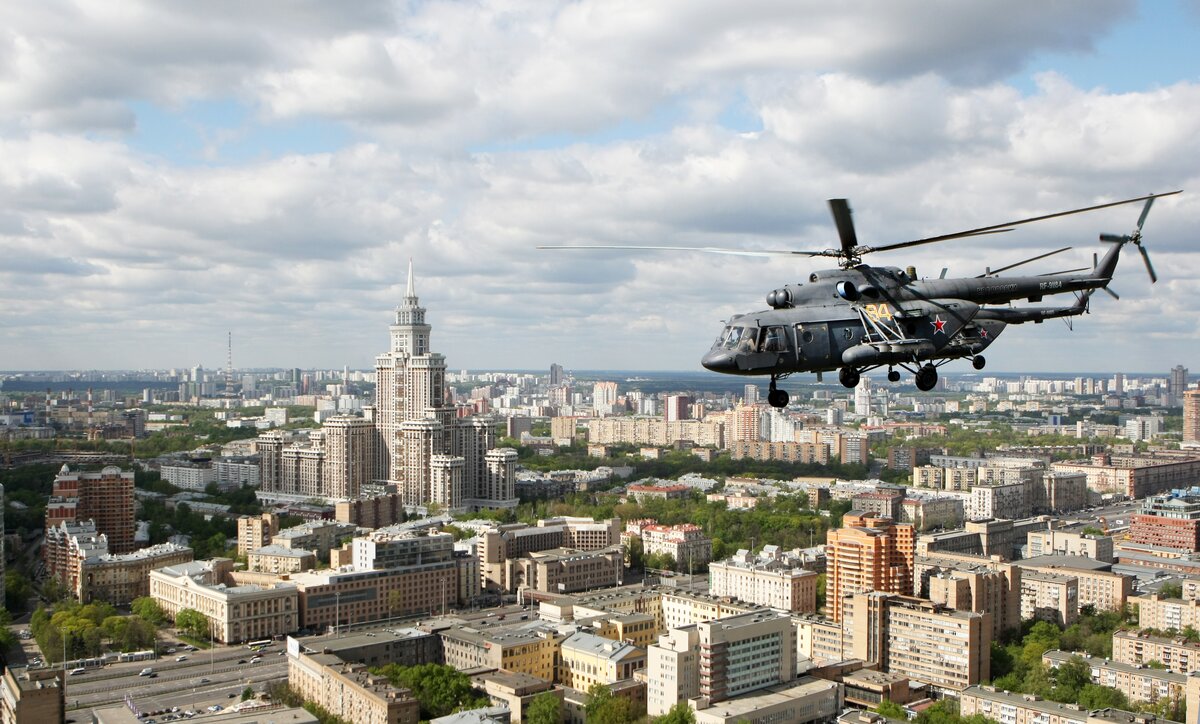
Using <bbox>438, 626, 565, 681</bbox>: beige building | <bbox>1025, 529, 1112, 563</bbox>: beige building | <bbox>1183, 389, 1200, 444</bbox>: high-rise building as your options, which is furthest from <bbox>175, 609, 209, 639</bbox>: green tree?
<bbox>1183, 389, 1200, 444</bbox>: high-rise building

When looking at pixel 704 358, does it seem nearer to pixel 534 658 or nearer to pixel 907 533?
pixel 534 658

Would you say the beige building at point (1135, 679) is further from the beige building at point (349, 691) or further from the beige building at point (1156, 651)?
the beige building at point (349, 691)

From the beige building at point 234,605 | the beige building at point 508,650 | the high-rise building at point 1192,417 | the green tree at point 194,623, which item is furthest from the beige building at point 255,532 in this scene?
the high-rise building at point 1192,417

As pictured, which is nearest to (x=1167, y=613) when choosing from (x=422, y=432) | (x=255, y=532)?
(x=255, y=532)

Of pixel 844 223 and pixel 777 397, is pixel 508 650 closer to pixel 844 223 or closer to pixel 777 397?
pixel 777 397

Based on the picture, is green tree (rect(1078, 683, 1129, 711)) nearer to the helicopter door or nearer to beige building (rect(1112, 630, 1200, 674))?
beige building (rect(1112, 630, 1200, 674))

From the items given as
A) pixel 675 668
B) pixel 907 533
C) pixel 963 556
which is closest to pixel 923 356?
pixel 675 668
